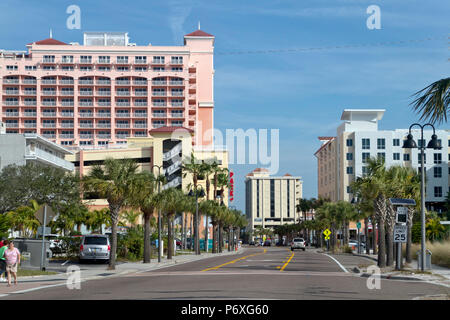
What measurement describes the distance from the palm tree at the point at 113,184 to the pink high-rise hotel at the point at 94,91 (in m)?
102

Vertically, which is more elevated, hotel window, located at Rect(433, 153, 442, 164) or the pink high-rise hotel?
the pink high-rise hotel

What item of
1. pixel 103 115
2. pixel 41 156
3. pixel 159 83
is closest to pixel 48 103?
pixel 103 115

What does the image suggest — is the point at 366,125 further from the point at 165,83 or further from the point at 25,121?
the point at 25,121

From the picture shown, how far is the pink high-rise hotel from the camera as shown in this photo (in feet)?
445

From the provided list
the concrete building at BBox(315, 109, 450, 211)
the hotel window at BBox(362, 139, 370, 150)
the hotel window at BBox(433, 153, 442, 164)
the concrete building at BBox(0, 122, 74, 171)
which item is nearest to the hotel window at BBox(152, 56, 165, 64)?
the concrete building at BBox(315, 109, 450, 211)

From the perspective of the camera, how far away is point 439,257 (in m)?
40.2

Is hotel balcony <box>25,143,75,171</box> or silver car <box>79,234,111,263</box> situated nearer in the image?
silver car <box>79,234,111,263</box>

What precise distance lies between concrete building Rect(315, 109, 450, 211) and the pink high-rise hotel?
3507 cm

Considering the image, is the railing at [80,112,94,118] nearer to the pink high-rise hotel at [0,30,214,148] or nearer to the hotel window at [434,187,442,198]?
the pink high-rise hotel at [0,30,214,148]

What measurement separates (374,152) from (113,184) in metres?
89.5

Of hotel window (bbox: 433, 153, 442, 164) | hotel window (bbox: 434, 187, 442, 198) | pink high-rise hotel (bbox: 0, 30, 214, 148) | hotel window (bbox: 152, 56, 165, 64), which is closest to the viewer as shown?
hotel window (bbox: 434, 187, 442, 198)

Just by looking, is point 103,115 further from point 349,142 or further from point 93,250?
point 93,250

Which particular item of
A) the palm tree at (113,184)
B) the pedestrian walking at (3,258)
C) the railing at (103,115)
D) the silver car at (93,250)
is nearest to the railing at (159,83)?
the railing at (103,115)
